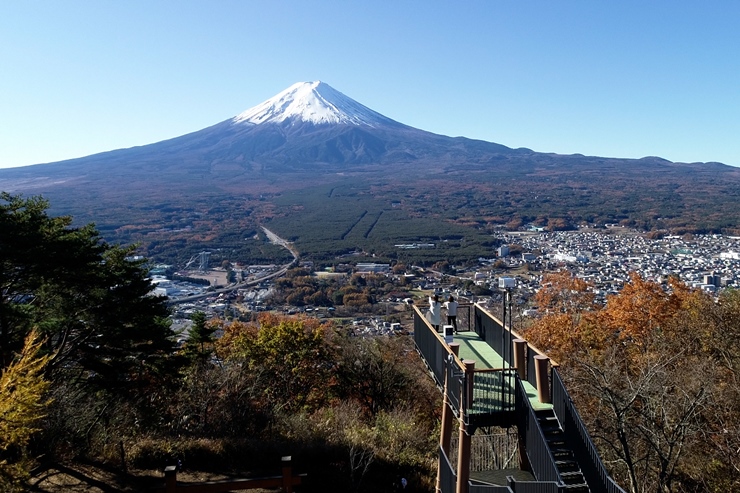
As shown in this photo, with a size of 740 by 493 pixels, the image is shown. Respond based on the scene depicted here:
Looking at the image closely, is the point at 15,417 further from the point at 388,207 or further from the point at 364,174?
the point at 364,174

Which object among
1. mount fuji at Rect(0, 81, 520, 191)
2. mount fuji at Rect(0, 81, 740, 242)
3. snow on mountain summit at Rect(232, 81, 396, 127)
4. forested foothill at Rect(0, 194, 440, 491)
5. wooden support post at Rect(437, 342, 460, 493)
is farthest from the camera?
snow on mountain summit at Rect(232, 81, 396, 127)

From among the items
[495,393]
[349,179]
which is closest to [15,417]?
[495,393]

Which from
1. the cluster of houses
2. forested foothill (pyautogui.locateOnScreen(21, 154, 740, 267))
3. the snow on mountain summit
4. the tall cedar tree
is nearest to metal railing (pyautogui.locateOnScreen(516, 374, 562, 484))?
the tall cedar tree

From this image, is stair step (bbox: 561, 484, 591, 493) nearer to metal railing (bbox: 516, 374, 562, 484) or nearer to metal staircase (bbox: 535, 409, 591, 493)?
metal staircase (bbox: 535, 409, 591, 493)

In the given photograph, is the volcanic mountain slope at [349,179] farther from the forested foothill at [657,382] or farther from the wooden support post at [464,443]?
the wooden support post at [464,443]

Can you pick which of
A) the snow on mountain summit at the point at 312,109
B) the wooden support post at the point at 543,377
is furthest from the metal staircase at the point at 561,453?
the snow on mountain summit at the point at 312,109

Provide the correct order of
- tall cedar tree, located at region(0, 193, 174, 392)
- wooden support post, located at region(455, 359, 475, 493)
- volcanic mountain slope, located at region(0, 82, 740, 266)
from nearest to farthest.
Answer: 1. wooden support post, located at region(455, 359, 475, 493)
2. tall cedar tree, located at region(0, 193, 174, 392)
3. volcanic mountain slope, located at region(0, 82, 740, 266)
